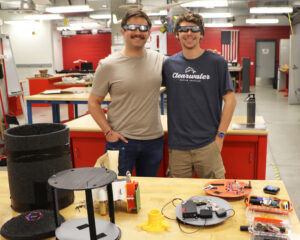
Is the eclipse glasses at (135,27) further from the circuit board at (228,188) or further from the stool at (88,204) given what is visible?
the stool at (88,204)

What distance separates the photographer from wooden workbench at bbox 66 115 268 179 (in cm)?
295

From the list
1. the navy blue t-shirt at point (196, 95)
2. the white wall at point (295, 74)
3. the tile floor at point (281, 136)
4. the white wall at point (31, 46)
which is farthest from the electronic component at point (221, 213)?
the white wall at point (31, 46)

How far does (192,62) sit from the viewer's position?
2.19 metres

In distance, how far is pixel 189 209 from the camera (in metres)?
1.36

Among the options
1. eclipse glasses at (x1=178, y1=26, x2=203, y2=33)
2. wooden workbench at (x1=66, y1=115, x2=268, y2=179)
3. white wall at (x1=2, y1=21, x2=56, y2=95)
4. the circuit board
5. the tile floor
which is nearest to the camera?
the circuit board

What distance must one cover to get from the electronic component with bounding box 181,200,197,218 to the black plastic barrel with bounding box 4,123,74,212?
0.52 meters

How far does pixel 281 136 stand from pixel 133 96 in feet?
16.1

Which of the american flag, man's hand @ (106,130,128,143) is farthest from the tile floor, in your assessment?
the american flag

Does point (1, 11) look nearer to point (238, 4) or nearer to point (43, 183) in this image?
point (238, 4)

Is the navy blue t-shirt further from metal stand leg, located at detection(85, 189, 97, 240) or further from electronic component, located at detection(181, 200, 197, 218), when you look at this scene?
metal stand leg, located at detection(85, 189, 97, 240)

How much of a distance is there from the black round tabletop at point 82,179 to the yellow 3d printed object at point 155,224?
0.25m

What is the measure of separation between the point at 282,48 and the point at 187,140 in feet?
43.3

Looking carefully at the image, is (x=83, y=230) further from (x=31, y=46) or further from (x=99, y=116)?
(x=31, y=46)

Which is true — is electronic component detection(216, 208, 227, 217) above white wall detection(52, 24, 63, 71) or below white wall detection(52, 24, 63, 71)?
below
